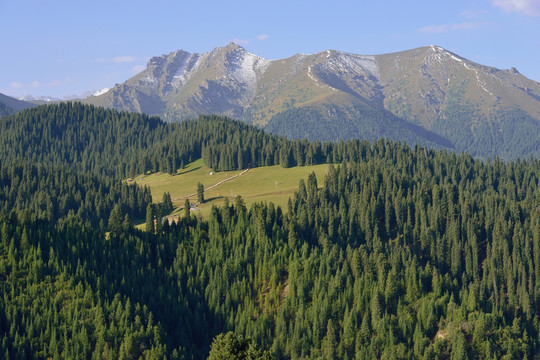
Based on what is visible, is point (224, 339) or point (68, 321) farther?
point (68, 321)

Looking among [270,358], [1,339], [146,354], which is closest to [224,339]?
[270,358]

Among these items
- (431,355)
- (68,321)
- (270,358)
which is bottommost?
(431,355)

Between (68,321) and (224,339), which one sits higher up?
(224,339)

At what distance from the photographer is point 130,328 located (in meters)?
199

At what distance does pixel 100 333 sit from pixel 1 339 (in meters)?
24.9

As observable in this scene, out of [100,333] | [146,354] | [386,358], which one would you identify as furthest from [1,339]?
[386,358]

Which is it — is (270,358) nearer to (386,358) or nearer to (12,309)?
(386,358)

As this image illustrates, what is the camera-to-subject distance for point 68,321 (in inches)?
7800

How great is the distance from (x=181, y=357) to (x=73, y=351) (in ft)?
91.6

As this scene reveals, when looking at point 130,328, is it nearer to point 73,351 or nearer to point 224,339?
point 73,351

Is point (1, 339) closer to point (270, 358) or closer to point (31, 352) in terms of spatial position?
point (31, 352)

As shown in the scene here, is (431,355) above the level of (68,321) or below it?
below

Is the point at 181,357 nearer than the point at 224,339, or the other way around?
the point at 224,339

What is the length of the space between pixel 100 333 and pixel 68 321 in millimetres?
10107
